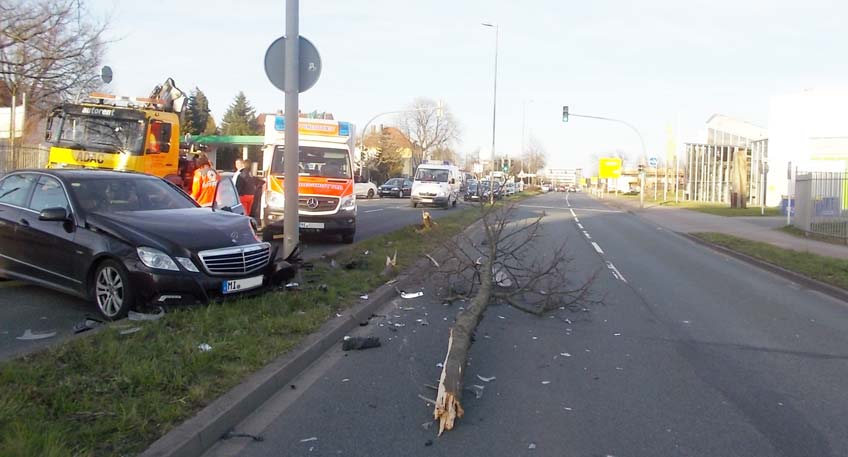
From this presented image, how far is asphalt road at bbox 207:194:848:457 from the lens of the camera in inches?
183

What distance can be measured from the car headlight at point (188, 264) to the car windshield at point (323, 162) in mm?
8842

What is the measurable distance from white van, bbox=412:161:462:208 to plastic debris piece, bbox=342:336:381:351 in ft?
93.2

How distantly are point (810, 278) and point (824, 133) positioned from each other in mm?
30276

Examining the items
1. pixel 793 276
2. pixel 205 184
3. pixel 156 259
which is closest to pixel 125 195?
pixel 156 259

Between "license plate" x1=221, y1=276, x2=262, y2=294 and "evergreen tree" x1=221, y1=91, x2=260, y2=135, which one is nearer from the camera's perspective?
"license plate" x1=221, y1=276, x2=262, y2=294

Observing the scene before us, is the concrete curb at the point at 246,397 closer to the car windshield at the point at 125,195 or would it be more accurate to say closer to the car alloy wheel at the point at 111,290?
the car alloy wheel at the point at 111,290

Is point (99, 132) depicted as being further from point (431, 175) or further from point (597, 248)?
point (431, 175)

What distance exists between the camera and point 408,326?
8.02 metres

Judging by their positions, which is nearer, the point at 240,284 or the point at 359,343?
the point at 359,343

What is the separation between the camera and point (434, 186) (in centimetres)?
3544

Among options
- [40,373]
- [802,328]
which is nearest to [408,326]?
[40,373]

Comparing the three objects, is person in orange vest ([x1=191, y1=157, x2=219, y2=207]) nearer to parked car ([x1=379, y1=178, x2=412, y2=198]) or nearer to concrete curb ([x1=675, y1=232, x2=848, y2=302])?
concrete curb ([x1=675, y1=232, x2=848, y2=302])

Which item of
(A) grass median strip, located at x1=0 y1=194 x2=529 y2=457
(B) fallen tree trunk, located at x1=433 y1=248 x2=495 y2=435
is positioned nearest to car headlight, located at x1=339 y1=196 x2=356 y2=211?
(A) grass median strip, located at x1=0 y1=194 x2=529 y2=457

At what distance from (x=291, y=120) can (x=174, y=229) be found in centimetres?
277
